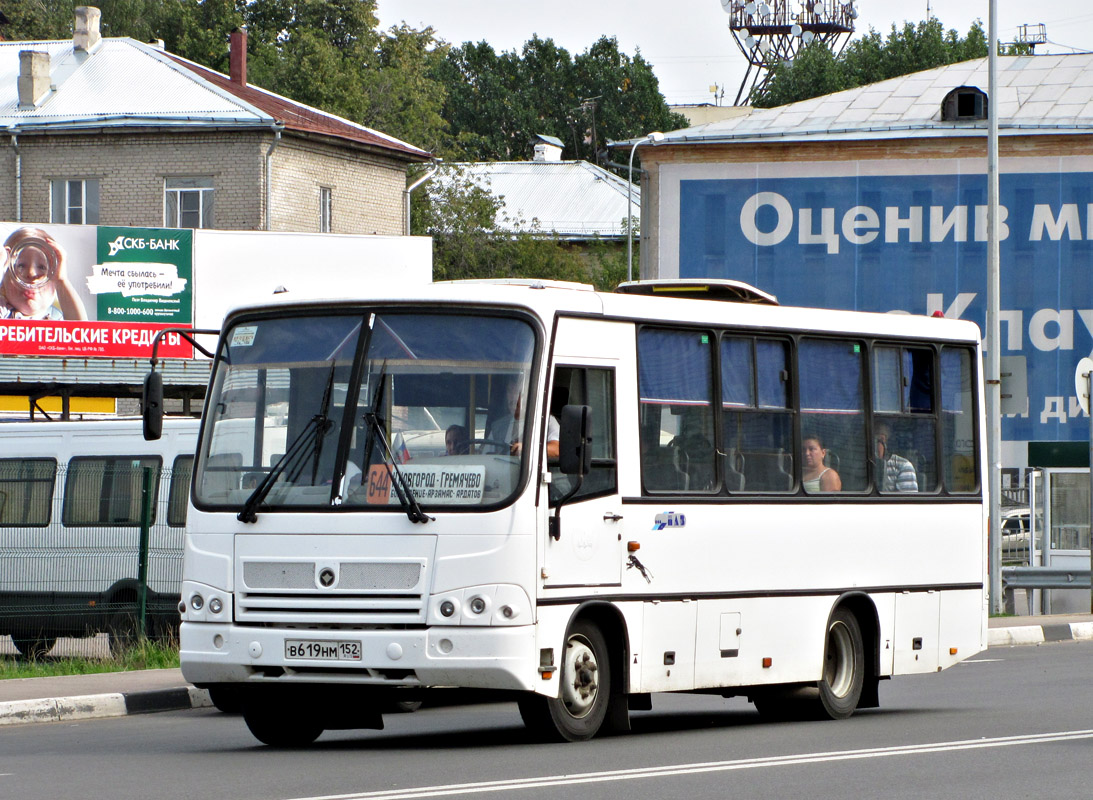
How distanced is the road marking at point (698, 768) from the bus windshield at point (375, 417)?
1713 millimetres

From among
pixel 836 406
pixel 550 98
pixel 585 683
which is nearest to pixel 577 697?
pixel 585 683

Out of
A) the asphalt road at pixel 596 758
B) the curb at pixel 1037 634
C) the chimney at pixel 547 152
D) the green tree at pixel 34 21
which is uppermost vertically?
the green tree at pixel 34 21

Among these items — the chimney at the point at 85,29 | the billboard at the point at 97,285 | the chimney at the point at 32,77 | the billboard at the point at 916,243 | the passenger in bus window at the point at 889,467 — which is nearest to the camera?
the passenger in bus window at the point at 889,467

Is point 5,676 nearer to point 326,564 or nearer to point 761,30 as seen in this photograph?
point 326,564

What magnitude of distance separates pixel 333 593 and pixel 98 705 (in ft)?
13.9

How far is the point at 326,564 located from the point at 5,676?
643cm

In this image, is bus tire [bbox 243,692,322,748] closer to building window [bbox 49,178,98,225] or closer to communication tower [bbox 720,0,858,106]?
building window [bbox 49,178,98,225]

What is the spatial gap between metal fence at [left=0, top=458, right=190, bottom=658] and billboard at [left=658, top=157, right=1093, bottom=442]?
2093 cm

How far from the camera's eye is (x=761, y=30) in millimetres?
99000

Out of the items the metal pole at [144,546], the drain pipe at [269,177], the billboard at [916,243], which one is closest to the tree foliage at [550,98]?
the drain pipe at [269,177]

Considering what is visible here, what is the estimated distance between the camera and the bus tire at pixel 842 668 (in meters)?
12.8

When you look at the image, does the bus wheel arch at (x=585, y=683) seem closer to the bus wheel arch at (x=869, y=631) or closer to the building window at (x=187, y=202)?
the bus wheel arch at (x=869, y=631)

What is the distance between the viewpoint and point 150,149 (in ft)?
170

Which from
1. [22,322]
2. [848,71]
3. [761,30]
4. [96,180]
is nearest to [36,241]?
[22,322]
